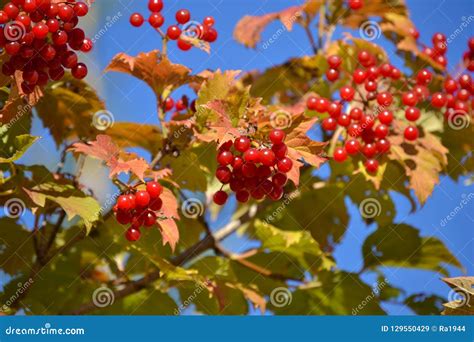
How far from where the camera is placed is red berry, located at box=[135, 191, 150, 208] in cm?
195

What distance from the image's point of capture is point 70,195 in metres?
2.09

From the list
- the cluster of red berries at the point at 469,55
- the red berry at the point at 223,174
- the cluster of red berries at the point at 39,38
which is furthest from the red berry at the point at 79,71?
the cluster of red berries at the point at 469,55

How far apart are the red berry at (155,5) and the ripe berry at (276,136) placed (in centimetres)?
67

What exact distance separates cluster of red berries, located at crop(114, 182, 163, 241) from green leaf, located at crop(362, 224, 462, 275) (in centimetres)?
111

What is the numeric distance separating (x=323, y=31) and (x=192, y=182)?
1083mm

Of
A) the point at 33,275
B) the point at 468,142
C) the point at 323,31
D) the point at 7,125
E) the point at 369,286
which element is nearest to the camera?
the point at 7,125

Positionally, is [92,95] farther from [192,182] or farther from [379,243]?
[379,243]

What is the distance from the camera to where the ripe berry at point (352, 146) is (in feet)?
7.96

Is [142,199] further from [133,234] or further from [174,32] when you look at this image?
[174,32]

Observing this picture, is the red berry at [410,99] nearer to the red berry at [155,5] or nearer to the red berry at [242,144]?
the red berry at [242,144]

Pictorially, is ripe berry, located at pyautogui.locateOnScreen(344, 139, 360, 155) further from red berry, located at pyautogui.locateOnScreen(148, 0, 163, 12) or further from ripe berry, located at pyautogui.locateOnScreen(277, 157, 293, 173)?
red berry, located at pyautogui.locateOnScreen(148, 0, 163, 12)

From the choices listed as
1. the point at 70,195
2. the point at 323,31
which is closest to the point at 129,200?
the point at 70,195

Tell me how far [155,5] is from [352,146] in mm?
820

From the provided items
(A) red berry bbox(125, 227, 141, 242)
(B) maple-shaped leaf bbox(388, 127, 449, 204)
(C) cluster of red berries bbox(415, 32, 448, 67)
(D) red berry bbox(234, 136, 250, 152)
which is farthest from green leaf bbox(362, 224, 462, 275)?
(A) red berry bbox(125, 227, 141, 242)
